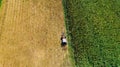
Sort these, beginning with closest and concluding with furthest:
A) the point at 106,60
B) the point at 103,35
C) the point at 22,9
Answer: the point at 106,60
the point at 103,35
the point at 22,9

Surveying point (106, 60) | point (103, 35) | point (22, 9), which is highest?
point (22, 9)

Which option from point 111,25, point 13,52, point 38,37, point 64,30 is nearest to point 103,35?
point 111,25

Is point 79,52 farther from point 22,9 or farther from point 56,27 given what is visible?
point 22,9
